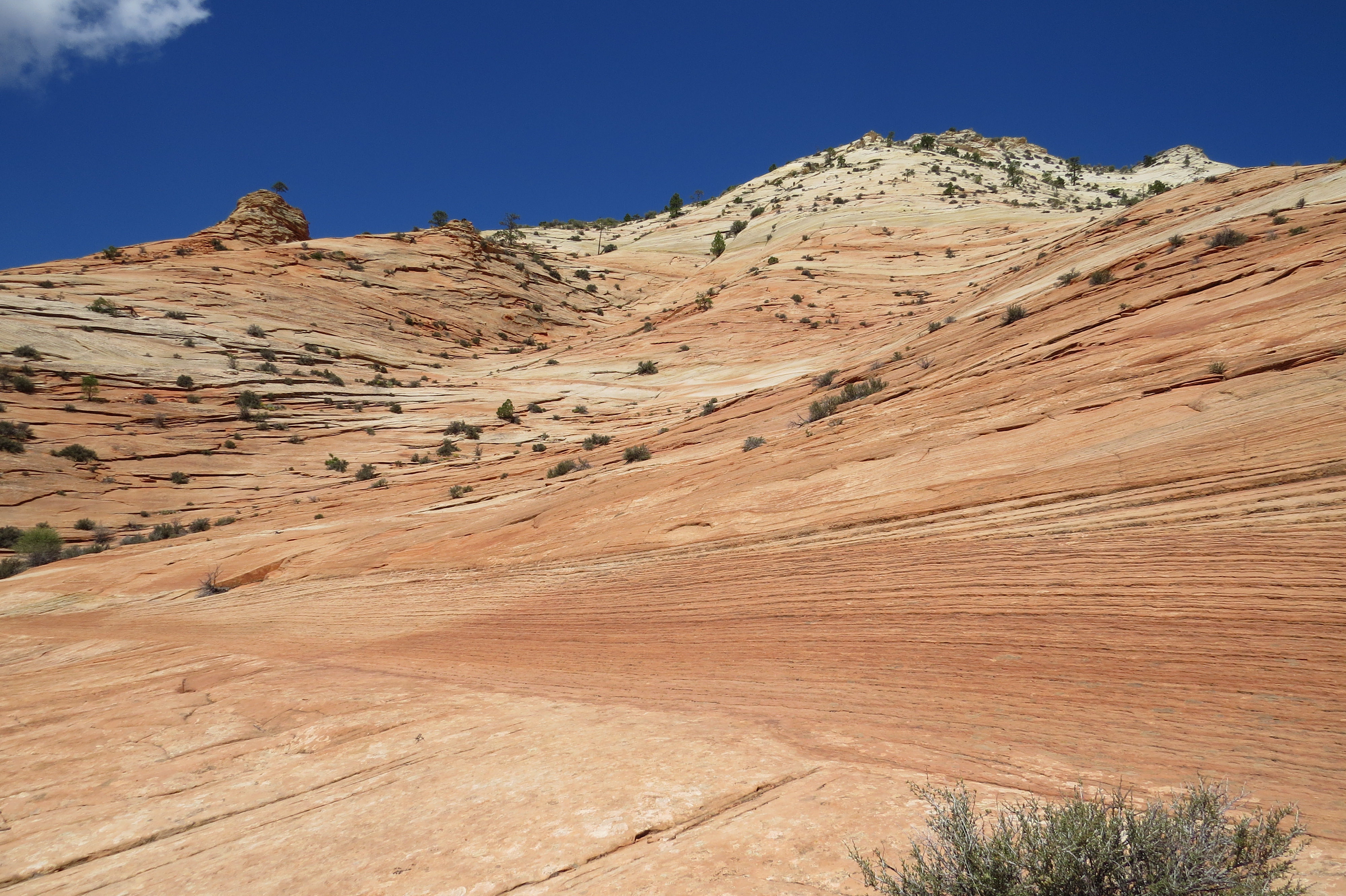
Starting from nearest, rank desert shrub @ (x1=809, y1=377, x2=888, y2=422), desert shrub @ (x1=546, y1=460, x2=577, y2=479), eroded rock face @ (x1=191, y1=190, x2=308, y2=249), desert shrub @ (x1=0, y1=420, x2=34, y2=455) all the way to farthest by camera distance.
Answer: desert shrub @ (x1=809, y1=377, x2=888, y2=422)
desert shrub @ (x1=546, y1=460, x2=577, y2=479)
desert shrub @ (x1=0, y1=420, x2=34, y2=455)
eroded rock face @ (x1=191, y1=190, x2=308, y2=249)

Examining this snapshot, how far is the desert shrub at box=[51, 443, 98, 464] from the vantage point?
2127 cm

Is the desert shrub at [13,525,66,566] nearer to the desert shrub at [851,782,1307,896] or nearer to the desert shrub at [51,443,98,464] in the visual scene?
the desert shrub at [51,443,98,464]

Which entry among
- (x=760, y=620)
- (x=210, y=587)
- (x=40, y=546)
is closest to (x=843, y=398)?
(x=760, y=620)

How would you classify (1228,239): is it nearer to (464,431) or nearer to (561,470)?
(561,470)

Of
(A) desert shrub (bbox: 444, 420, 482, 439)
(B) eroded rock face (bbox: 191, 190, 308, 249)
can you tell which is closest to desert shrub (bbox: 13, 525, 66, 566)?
(A) desert shrub (bbox: 444, 420, 482, 439)

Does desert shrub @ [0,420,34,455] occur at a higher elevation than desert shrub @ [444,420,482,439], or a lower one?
higher

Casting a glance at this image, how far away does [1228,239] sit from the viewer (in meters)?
11.8

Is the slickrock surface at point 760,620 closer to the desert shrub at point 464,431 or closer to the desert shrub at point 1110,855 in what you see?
the desert shrub at point 1110,855

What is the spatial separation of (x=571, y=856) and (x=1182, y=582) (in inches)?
183

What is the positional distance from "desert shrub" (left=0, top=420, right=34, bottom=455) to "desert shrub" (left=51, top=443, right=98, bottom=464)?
84cm

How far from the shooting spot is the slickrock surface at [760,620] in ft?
11.2

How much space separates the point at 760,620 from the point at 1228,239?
11832mm

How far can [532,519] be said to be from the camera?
11594 millimetres

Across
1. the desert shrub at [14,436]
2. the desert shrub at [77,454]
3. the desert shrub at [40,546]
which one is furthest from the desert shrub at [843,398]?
the desert shrub at [14,436]
